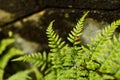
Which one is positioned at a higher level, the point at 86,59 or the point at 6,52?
the point at 6,52

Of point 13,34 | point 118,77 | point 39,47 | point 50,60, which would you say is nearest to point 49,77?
point 50,60

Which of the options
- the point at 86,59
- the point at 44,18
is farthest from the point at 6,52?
the point at 86,59

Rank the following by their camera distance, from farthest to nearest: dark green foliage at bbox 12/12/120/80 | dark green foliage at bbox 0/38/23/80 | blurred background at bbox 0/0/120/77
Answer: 1. dark green foliage at bbox 0/38/23/80
2. blurred background at bbox 0/0/120/77
3. dark green foliage at bbox 12/12/120/80

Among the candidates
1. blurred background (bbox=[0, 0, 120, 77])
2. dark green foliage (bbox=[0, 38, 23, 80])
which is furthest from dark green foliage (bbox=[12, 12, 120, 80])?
dark green foliage (bbox=[0, 38, 23, 80])

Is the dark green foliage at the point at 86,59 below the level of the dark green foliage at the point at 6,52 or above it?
below

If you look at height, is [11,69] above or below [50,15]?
→ below

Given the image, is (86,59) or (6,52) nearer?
(86,59)

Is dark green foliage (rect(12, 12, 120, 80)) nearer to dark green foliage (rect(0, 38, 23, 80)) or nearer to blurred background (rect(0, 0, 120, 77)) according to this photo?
blurred background (rect(0, 0, 120, 77))

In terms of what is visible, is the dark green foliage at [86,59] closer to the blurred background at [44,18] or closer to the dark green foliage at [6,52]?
the blurred background at [44,18]

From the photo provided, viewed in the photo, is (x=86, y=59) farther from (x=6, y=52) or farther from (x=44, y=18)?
(x=6, y=52)

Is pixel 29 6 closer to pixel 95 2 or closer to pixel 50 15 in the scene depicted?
pixel 50 15

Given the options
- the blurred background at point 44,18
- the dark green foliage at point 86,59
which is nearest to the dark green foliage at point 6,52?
the blurred background at point 44,18
